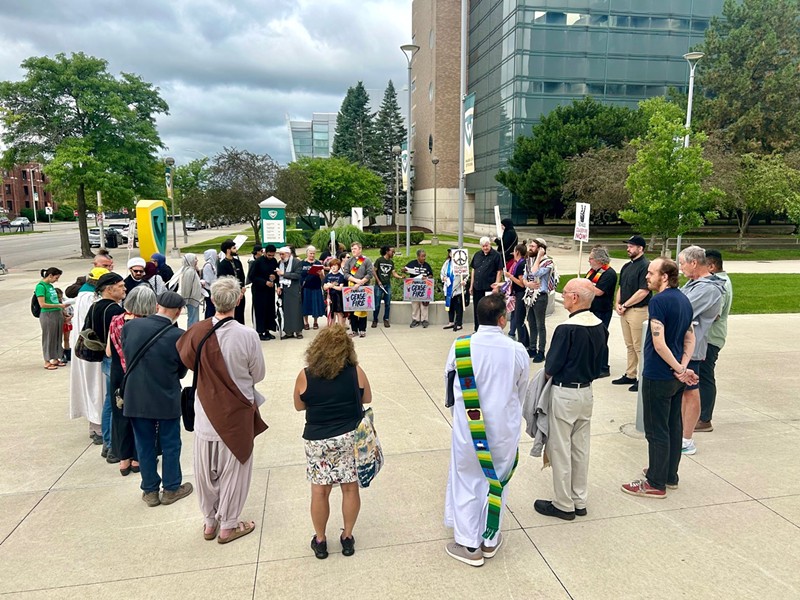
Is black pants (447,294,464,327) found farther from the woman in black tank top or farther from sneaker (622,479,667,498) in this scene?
the woman in black tank top

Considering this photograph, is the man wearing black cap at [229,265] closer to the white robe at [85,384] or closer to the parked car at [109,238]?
the white robe at [85,384]

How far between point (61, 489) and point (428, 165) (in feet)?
175

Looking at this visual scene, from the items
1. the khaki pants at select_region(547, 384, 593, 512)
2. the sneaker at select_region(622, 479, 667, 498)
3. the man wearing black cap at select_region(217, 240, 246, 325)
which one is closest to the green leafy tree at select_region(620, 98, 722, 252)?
the man wearing black cap at select_region(217, 240, 246, 325)

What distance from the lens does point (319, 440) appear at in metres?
3.39

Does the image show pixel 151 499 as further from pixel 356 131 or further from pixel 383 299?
pixel 356 131

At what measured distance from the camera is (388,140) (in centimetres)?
6412

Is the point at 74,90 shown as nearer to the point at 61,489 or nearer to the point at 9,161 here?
the point at 9,161

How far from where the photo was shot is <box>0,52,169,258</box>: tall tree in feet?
80.5

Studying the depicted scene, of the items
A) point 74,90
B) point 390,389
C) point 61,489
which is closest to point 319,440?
point 61,489

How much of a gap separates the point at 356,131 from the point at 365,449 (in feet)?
218

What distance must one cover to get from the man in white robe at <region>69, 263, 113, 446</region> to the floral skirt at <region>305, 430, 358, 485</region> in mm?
3151

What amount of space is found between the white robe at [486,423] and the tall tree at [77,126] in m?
26.7

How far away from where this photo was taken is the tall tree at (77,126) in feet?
80.5

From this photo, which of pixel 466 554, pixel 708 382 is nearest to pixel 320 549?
pixel 466 554
